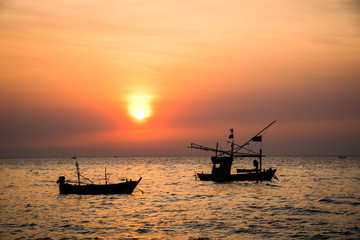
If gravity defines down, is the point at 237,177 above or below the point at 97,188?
above

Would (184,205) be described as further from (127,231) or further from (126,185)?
(127,231)

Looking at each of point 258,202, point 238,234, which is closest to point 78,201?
point 258,202

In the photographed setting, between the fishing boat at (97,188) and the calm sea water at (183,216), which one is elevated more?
the fishing boat at (97,188)

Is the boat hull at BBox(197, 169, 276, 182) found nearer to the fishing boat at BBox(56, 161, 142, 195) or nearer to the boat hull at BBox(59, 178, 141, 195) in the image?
the fishing boat at BBox(56, 161, 142, 195)

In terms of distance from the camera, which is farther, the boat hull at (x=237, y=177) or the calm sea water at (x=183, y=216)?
the boat hull at (x=237, y=177)

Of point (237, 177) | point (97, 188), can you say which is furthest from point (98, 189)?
point (237, 177)

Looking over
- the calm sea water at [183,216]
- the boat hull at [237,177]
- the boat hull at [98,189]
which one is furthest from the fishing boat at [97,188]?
the boat hull at [237,177]

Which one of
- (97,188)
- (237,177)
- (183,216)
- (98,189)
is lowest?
(183,216)

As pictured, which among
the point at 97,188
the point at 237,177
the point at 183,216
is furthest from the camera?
the point at 237,177

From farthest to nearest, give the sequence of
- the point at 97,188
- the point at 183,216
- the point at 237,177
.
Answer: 1. the point at 237,177
2. the point at 97,188
3. the point at 183,216

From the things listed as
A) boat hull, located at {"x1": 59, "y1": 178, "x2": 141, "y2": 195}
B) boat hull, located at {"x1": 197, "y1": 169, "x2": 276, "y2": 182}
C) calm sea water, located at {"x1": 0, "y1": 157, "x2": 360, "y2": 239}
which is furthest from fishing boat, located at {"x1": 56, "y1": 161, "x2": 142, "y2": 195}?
boat hull, located at {"x1": 197, "y1": 169, "x2": 276, "y2": 182}

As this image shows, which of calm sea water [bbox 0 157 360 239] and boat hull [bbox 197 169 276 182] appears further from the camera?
boat hull [bbox 197 169 276 182]

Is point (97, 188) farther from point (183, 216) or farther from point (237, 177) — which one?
point (237, 177)

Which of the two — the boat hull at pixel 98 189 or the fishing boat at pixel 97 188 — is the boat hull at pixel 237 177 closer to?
the fishing boat at pixel 97 188
